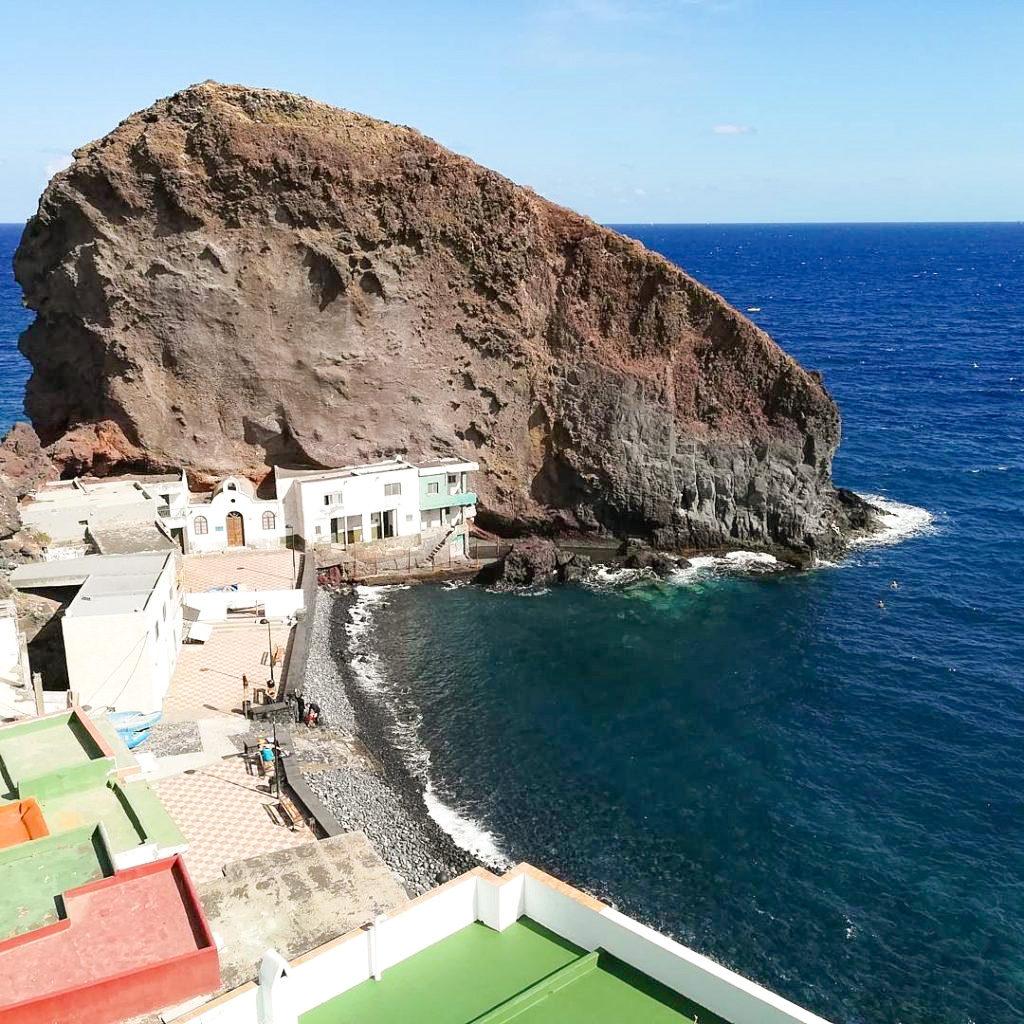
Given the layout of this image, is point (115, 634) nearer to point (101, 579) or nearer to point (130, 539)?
point (101, 579)

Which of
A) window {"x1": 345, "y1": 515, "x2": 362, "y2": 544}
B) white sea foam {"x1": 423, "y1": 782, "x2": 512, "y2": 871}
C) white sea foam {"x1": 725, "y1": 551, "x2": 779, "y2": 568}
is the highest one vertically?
window {"x1": 345, "y1": 515, "x2": 362, "y2": 544}

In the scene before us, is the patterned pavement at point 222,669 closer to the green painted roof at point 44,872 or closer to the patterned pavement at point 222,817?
the patterned pavement at point 222,817

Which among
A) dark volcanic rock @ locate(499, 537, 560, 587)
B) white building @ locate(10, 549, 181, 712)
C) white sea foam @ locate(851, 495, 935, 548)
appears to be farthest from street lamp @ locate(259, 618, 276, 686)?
white sea foam @ locate(851, 495, 935, 548)

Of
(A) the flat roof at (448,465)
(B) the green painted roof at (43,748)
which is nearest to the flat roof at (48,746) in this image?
(B) the green painted roof at (43,748)

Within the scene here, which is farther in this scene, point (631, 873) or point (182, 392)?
point (182, 392)

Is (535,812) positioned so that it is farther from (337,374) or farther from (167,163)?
(167,163)

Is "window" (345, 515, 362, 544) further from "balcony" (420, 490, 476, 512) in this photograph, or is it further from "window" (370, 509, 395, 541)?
"balcony" (420, 490, 476, 512)

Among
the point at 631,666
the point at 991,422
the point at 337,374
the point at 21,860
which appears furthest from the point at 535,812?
the point at 991,422

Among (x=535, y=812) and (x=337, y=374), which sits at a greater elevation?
(x=337, y=374)
